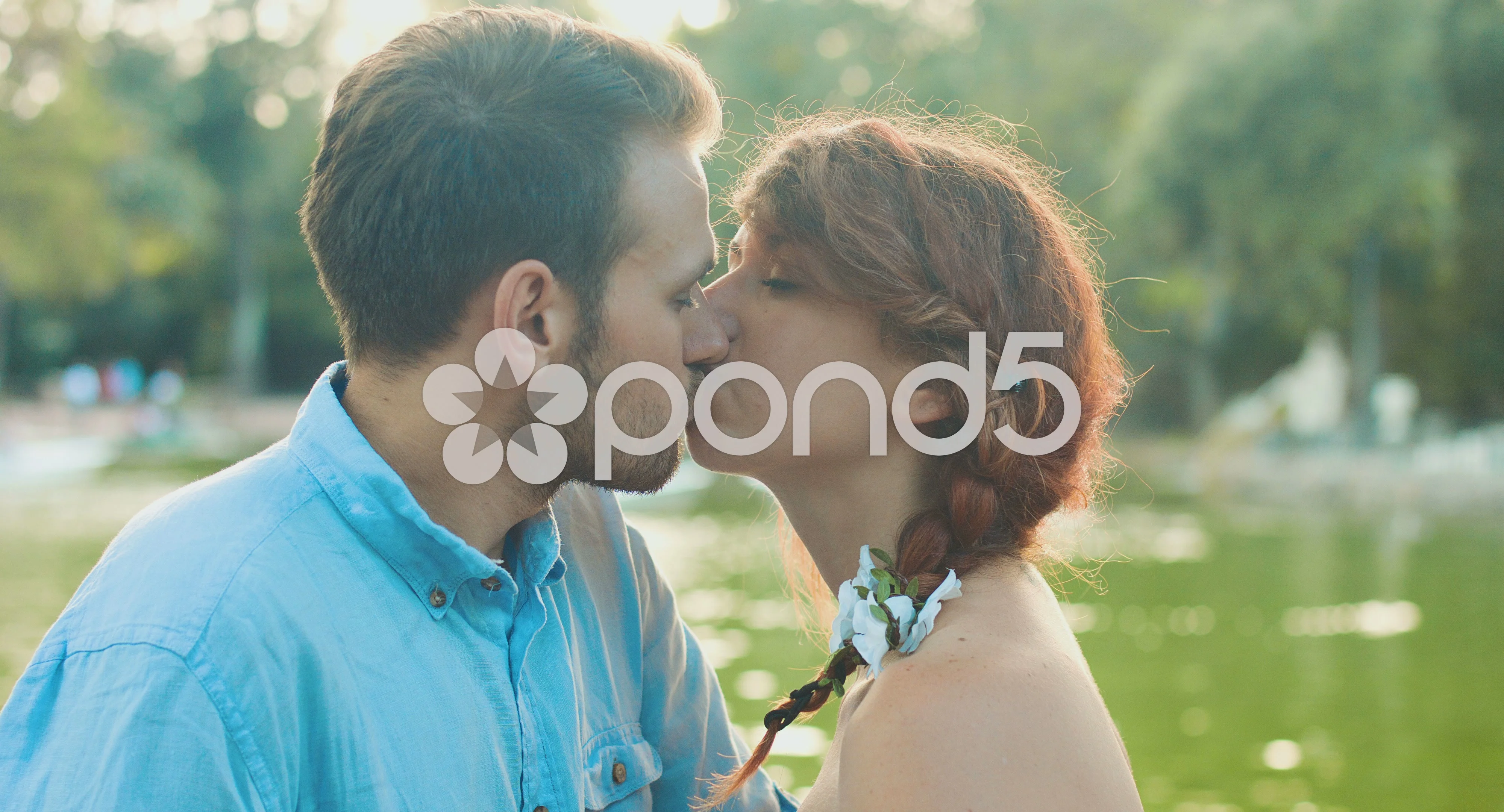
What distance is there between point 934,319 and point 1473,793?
5.75 m

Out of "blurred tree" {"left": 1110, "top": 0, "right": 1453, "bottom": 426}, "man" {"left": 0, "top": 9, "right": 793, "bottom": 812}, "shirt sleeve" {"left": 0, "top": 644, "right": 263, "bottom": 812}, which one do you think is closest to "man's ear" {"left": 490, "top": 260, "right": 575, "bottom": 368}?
"man" {"left": 0, "top": 9, "right": 793, "bottom": 812}

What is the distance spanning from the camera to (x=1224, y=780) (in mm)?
6715

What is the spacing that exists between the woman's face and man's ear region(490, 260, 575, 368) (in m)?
0.45

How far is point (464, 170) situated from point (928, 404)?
0.87m

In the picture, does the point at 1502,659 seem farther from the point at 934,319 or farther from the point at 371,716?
the point at 371,716

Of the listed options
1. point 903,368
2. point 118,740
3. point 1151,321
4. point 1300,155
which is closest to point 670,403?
point 903,368

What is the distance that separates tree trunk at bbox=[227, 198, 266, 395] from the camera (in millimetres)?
34781

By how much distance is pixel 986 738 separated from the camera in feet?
5.77

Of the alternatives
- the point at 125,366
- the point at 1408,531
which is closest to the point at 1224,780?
the point at 1408,531

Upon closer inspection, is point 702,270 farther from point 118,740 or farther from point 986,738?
point 118,740

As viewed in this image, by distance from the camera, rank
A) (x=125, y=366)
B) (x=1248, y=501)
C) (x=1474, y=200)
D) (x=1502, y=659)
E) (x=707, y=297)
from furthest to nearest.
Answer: (x=125, y=366) < (x=1474, y=200) < (x=1248, y=501) < (x=1502, y=659) < (x=707, y=297)

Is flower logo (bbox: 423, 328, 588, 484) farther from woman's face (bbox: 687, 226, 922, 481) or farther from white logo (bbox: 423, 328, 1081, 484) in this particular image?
woman's face (bbox: 687, 226, 922, 481)

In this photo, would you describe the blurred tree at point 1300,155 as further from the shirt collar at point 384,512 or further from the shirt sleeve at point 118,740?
the shirt sleeve at point 118,740

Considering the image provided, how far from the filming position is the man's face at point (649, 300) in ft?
6.58
